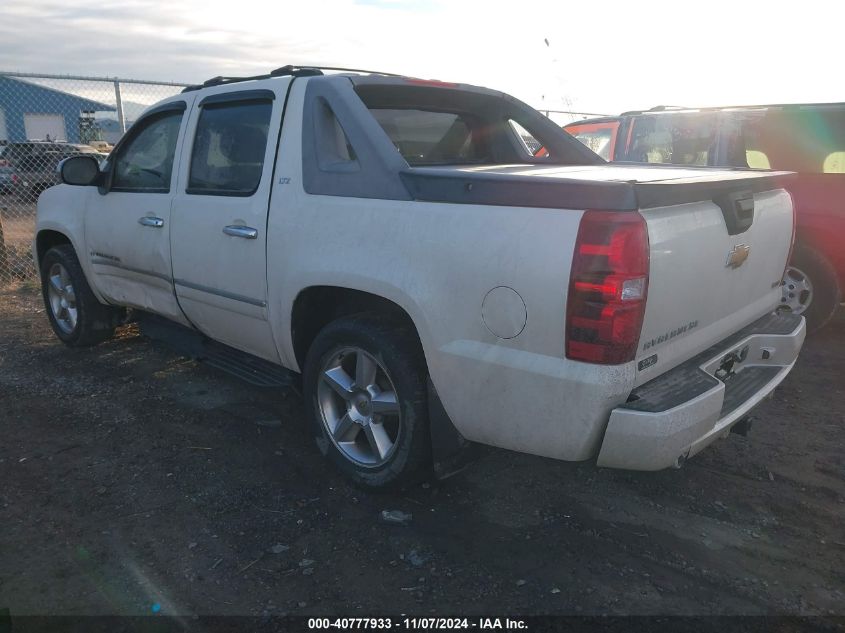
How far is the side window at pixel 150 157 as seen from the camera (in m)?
4.21

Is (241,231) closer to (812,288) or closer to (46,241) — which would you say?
(46,241)

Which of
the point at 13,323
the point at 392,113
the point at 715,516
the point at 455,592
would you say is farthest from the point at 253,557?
the point at 13,323

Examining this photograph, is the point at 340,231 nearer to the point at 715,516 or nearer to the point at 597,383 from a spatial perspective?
the point at 597,383

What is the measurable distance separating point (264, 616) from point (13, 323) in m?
5.40

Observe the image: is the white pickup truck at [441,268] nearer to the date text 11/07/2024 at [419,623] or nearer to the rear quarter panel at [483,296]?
the rear quarter panel at [483,296]

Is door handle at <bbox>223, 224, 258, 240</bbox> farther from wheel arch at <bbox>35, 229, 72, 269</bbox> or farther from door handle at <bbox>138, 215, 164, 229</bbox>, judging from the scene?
wheel arch at <bbox>35, 229, 72, 269</bbox>

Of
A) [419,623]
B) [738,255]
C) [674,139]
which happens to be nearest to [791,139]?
[674,139]

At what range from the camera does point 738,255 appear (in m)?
2.87

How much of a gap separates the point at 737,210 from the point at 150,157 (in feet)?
12.0

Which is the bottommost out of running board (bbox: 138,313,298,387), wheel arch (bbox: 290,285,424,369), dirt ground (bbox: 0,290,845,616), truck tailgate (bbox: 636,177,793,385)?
dirt ground (bbox: 0,290,845,616)

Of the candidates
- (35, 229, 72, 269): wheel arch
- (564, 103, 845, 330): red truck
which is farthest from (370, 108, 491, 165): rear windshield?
(35, 229, 72, 269): wheel arch

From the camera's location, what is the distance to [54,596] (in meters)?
2.53

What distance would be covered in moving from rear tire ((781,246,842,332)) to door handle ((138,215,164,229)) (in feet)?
16.6

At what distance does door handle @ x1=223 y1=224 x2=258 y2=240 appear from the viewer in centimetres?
342
